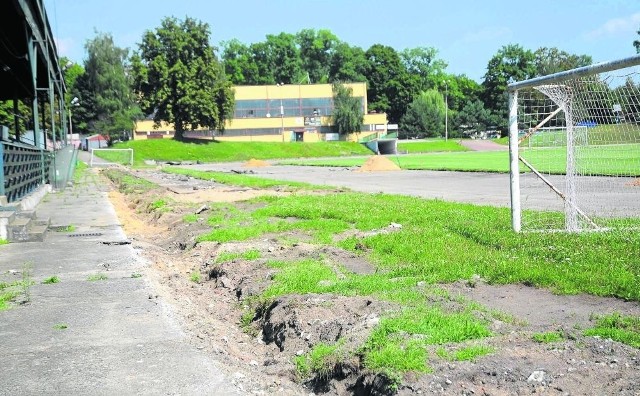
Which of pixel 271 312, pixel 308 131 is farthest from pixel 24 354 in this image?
pixel 308 131

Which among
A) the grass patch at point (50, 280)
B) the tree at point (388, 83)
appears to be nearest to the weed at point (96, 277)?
the grass patch at point (50, 280)

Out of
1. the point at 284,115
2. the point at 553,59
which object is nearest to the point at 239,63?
the point at 284,115

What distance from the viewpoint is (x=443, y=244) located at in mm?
9188

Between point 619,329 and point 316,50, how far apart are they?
151m

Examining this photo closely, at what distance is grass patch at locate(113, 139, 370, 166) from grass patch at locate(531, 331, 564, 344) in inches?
2884

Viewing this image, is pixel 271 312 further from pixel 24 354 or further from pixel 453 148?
pixel 453 148

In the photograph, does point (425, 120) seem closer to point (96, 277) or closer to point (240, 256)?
point (240, 256)

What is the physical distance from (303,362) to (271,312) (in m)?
1.41

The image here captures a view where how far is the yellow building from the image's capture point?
108250mm

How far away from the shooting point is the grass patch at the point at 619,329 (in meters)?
4.77

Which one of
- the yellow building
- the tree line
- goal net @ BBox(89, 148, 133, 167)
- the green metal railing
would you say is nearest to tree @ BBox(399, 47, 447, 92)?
the tree line

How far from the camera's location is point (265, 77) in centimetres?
14612

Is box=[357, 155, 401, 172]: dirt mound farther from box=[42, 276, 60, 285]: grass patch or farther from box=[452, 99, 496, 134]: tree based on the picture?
box=[452, 99, 496, 134]: tree

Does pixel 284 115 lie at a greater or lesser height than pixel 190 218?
greater
